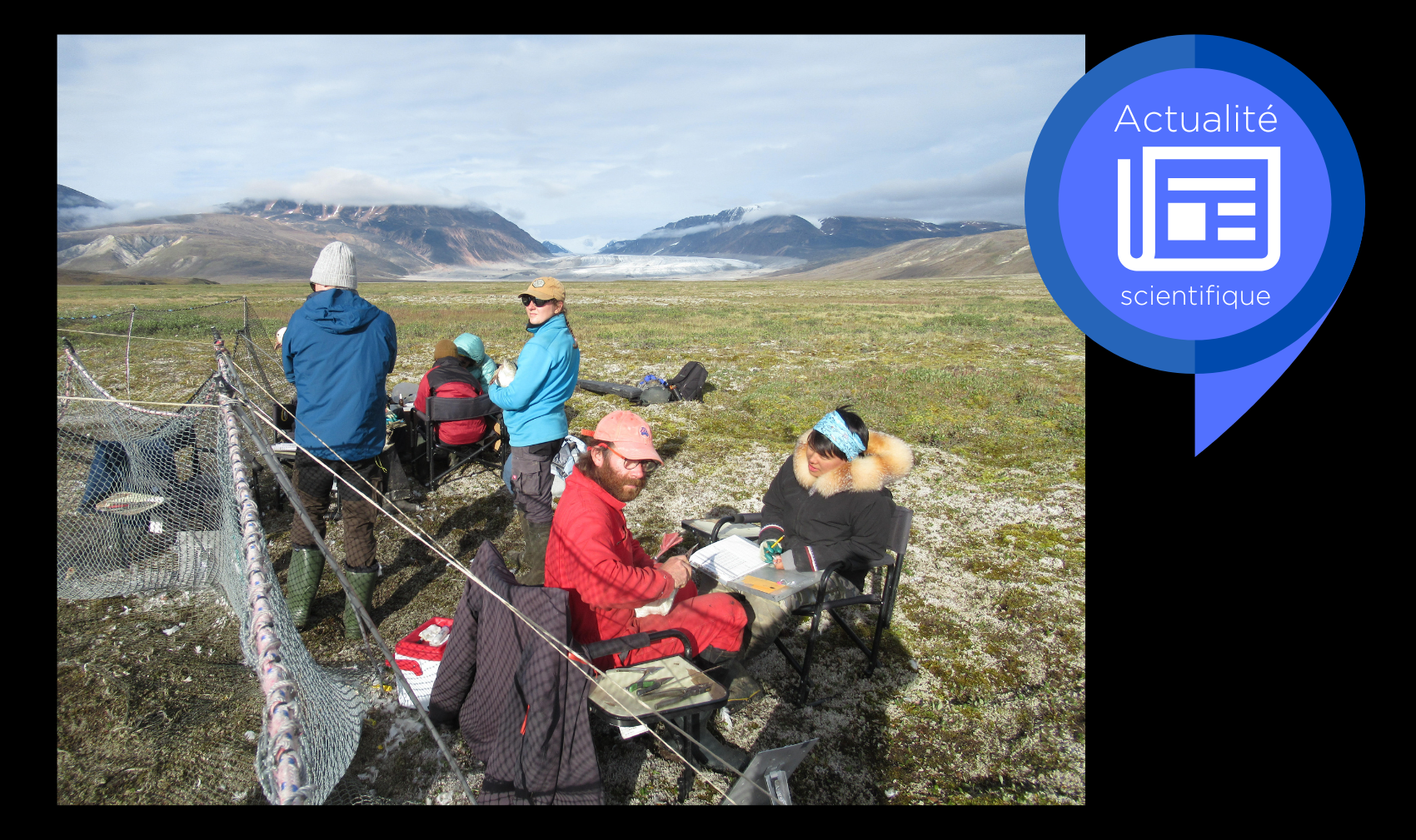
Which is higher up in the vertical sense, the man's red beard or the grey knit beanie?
the grey knit beanie

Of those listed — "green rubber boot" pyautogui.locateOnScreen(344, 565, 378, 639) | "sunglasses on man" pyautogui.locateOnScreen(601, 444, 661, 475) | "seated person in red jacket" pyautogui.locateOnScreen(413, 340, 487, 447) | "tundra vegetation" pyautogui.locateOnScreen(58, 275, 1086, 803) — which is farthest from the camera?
"seated person in red jacket" pyautogui.locateOnScreen(413, 340, 487, 447)

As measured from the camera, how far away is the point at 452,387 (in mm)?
6383

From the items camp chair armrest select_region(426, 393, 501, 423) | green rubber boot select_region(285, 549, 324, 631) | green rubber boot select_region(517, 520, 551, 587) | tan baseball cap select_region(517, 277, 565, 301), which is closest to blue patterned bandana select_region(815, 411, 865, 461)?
tan baseball cap select_region(517, 277, 565, 301)

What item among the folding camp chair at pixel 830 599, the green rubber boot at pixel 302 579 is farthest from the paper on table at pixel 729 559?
the green rubber boot at pixel 302 579

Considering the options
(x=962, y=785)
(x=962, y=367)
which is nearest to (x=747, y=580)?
(x=962, y=785)

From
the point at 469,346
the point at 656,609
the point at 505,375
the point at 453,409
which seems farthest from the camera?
the point at 469,346

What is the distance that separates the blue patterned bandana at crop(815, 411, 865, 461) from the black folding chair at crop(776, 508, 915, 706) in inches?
17.4

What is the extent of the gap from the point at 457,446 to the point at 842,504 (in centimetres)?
439

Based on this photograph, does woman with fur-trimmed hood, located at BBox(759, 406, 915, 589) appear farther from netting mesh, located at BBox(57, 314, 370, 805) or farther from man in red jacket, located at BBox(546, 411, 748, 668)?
netting mesh, located at BBox(57, 314, 370, 805)

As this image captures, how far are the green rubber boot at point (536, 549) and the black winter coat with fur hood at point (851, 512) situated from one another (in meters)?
1.63

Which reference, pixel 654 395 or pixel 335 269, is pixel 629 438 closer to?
pixel 335 269

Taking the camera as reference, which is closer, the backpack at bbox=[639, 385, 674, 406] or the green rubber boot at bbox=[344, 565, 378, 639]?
the green rubber boot at bbox=[344, 565, 378, 639]

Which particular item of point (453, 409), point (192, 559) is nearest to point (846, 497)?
point (453, 409)

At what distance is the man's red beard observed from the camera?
294 centimetres
